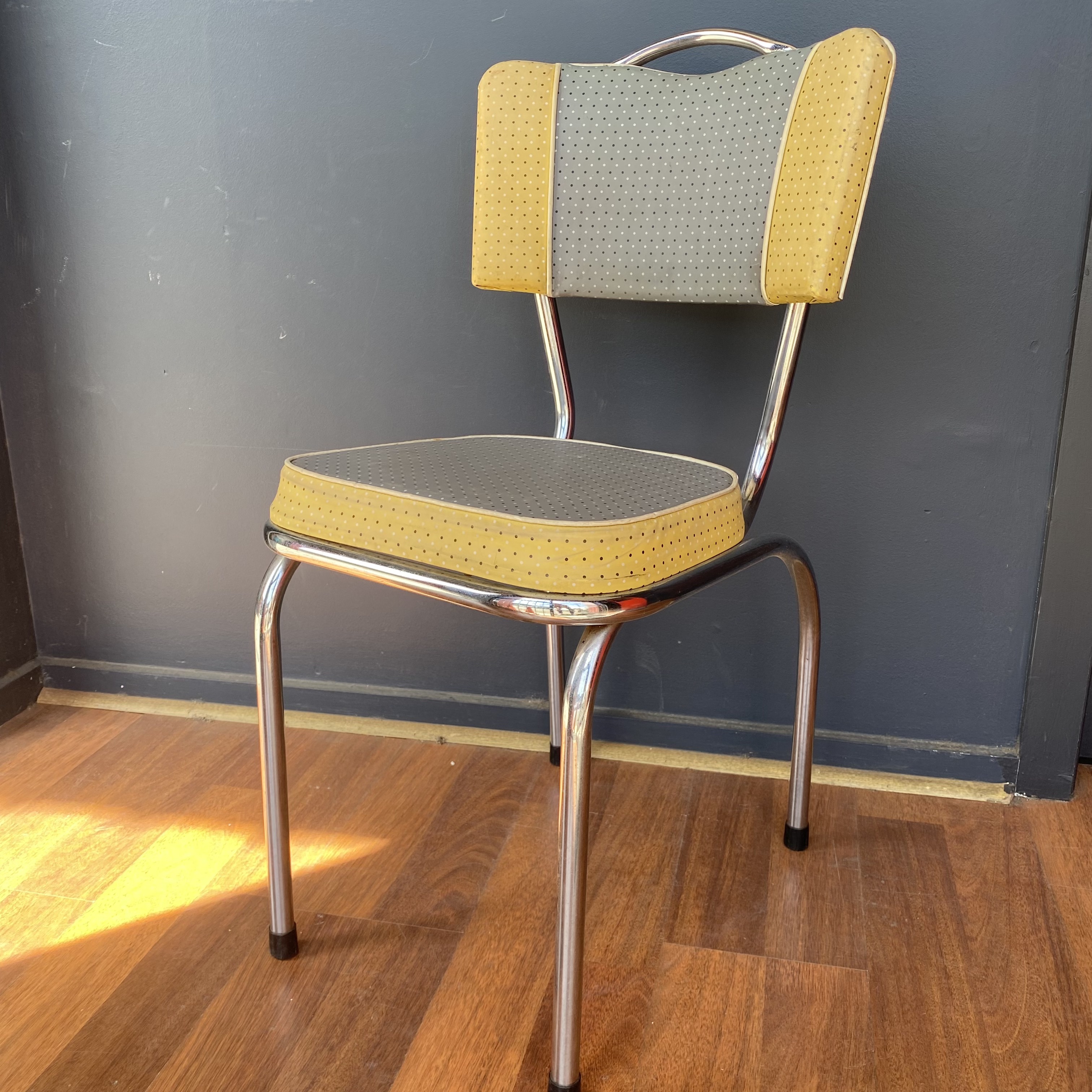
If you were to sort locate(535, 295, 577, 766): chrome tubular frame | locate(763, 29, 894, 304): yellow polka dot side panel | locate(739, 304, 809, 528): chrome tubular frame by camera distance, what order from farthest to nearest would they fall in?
locate(535, 295, 577, 766): chrome tubular frame < locate(739, 304, 809, 528): chrome tubular frame < locate(763, 29, 894, 304): yellow polka dot side panel

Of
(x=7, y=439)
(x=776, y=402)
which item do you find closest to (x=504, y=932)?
(x=776, y=402)

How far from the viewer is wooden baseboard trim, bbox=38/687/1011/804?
51.7 inches

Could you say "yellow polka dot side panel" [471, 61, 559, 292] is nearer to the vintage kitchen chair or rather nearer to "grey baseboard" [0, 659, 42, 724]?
the vintage kitchen chair

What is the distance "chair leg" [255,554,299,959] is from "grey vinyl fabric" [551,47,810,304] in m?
0.45

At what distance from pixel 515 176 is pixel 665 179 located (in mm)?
154

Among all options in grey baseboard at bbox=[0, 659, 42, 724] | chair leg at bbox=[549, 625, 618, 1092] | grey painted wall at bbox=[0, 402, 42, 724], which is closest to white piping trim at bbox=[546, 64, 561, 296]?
chair leg at bbox=[549, 625, 618, 1092]

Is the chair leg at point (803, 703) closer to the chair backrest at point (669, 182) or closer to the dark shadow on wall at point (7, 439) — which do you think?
the chair backrest at point (669, 182)

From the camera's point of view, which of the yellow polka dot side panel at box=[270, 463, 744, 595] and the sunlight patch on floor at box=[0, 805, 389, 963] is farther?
the sunlight patch on floor at box=[0, 805, 389, 963]

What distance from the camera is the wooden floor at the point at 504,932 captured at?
87 cm

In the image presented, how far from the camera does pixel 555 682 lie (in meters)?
1.27

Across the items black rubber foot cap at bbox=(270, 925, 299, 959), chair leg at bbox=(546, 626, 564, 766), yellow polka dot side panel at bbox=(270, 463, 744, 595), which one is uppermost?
yellow polka dot side panel at bbox=(270, 463, 744, 595)

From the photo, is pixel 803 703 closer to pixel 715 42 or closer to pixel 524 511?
pixel 524 511

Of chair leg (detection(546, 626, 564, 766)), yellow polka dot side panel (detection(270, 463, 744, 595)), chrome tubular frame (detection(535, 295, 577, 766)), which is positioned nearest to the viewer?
yellow polka dot side panel (detection(270, 463, 744, 595))

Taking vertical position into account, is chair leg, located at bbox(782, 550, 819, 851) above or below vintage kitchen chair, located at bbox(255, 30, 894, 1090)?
below
